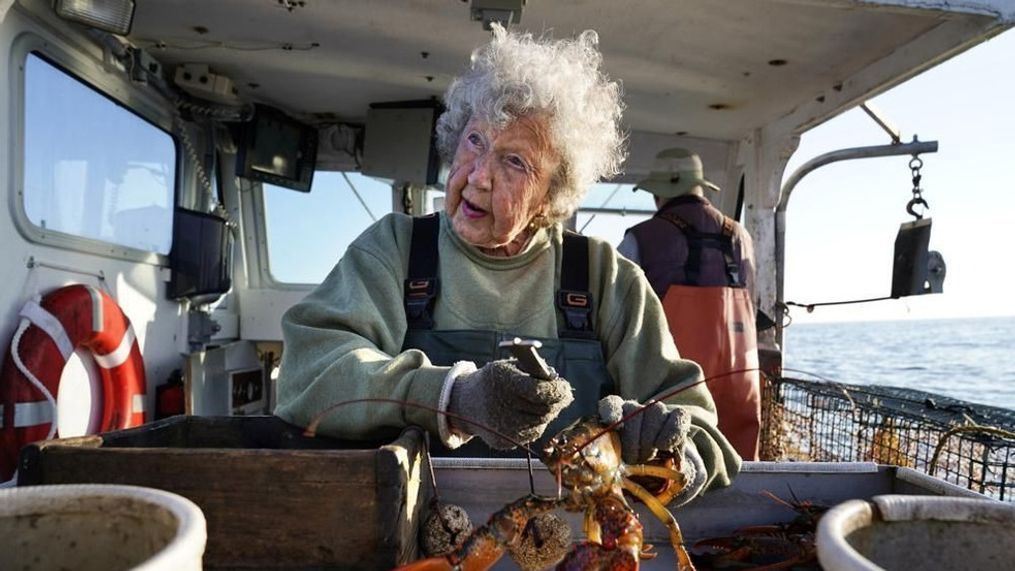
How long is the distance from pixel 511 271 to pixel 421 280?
0.29 metres

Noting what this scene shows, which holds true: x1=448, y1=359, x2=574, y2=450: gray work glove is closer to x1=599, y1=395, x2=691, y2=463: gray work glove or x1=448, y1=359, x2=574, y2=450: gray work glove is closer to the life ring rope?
x1=599, y1=395, x2=691, y2=463: gray work glove

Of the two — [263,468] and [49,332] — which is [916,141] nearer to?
[263,468]

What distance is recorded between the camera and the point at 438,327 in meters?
2.26

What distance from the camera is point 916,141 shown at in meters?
4.31

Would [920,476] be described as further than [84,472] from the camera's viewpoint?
Yes

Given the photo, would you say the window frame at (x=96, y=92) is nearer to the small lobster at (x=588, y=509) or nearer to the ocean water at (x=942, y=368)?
the small lobster at (x=588, y=509)

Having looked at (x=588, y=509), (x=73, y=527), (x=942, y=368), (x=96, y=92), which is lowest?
(x=942, y=368)

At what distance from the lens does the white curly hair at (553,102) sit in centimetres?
227

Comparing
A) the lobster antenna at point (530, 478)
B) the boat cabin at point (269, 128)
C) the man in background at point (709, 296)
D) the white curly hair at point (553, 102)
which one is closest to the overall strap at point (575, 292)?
the white curly hair at point (553, 102)

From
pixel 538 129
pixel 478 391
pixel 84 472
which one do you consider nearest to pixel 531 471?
pixel 478 391

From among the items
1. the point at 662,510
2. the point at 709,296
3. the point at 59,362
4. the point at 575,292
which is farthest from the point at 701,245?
the point at 59,362

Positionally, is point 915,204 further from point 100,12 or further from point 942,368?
point 942,368

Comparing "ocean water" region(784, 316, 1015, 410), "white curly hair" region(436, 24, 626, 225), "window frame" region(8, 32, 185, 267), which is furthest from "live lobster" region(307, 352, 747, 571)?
"ocean water" region(784, 316, 1015, 410)

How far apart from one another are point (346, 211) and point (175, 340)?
4.96 ft
